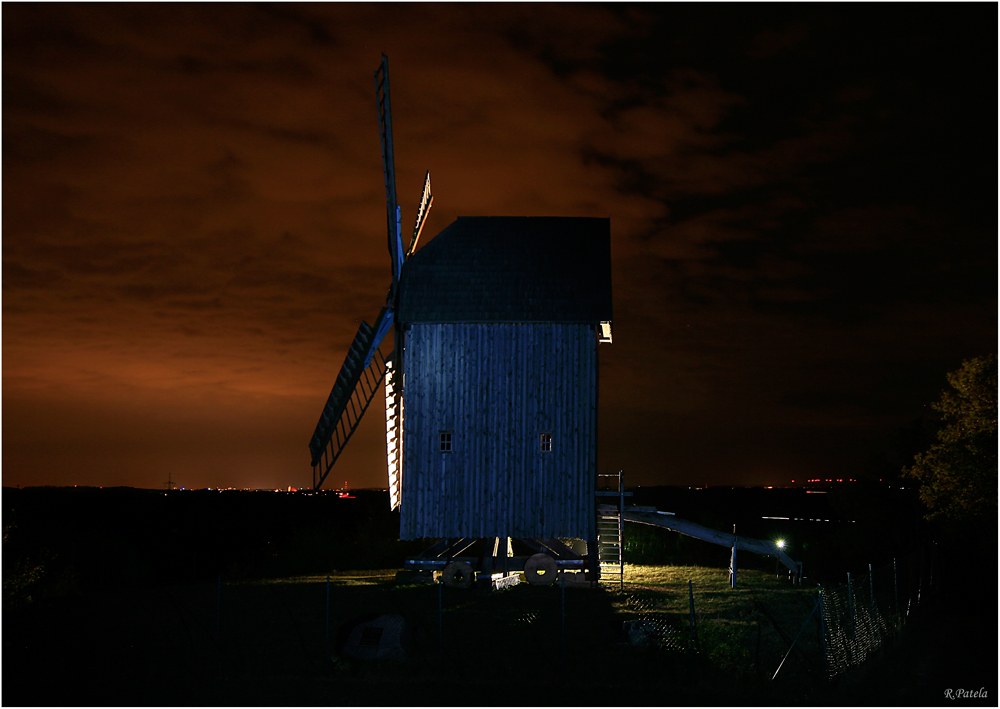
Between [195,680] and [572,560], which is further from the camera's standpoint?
[572,560]

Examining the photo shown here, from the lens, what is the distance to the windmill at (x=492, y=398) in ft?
84.0

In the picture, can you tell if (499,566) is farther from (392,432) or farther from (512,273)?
(512,273)

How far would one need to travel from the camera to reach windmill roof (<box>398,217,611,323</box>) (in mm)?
26000

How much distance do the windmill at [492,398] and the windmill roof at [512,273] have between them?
41 millimetres

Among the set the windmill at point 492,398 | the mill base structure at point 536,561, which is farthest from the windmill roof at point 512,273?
the mill base structure at point 536,561

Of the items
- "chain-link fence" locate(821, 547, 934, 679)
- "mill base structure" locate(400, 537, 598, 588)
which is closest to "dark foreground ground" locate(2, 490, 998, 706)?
"chain-link fence" locate(821, 547, 934, 679)

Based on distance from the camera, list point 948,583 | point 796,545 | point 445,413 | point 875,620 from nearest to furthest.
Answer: point 875,620 < point 445,413 < point 948,583 < point 796,545

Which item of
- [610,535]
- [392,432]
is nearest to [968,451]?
[610,535]

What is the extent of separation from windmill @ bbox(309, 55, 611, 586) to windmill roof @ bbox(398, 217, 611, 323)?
41 mm

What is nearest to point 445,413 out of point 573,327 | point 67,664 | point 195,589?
point 573,327

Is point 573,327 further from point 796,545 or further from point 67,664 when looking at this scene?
point 796,545

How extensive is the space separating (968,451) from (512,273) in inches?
647

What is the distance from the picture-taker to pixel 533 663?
17.9 metres

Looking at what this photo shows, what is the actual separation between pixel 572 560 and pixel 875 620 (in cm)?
861
